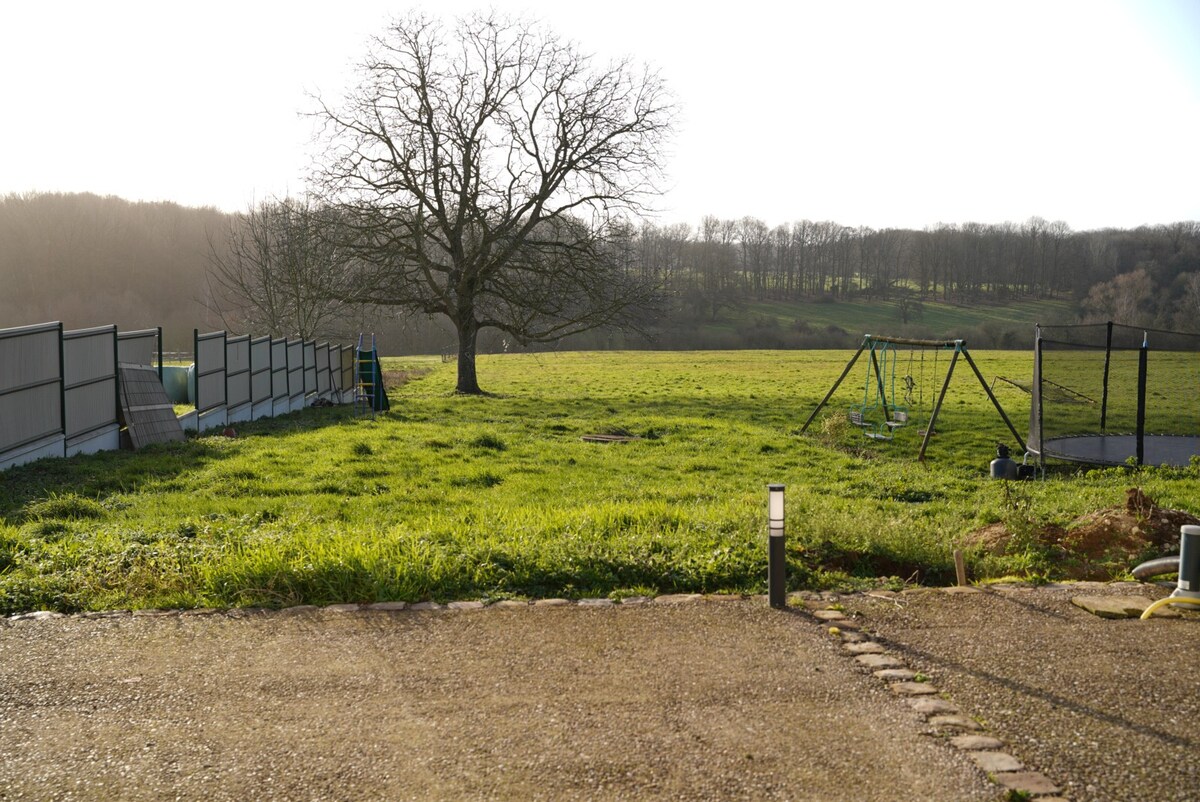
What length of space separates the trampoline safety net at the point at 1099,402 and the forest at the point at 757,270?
57.6 meters

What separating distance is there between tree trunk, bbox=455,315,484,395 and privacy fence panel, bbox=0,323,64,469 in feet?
60.1

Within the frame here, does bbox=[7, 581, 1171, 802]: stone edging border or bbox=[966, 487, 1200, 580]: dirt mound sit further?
bbox=[966, 487, 1200, 580]: dirt mound

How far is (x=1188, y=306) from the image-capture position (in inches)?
3088

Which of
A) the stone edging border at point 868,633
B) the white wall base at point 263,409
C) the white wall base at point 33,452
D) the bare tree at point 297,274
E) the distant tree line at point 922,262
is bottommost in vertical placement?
the white wall base at point 263,409

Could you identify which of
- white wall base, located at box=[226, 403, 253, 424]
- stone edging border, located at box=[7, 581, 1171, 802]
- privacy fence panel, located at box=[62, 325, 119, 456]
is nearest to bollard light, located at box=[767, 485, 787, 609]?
stone edging border, located at box=[7, 581, 1171, 802]

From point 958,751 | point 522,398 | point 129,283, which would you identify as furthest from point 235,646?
point 129,283

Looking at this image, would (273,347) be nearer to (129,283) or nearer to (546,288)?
(546,288)

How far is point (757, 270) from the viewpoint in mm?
123562

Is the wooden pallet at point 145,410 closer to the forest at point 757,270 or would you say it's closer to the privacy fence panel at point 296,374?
the privacy fence panel at point 296,374

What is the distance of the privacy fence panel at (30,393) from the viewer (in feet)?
41.3

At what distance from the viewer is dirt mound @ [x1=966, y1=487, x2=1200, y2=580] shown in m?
7.59

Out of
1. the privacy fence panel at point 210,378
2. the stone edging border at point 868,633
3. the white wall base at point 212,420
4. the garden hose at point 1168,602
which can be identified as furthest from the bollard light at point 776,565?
the privacy fence panel at point 210,378

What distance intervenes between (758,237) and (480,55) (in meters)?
103

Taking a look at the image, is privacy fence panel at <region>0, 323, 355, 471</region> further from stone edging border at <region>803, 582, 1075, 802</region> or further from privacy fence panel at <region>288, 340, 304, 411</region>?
stone edging border at <region>803, 582, 1075, 802</region>
